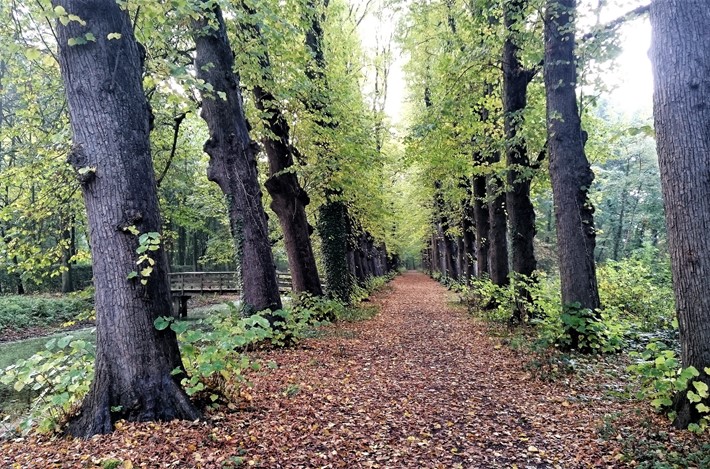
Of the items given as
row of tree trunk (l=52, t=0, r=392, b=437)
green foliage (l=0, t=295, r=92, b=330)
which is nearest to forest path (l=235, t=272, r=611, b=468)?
row of tree trunk (l=52, t=0, r=392, b=437)

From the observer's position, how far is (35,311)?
58.0 ft

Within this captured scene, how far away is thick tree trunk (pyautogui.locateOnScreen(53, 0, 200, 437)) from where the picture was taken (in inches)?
143

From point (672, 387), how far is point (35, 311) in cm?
2160

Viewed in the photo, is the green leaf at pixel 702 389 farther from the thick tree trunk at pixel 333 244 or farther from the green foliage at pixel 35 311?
the green foliage at pixel 35 311

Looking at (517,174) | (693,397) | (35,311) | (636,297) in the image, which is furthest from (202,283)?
(693,397)

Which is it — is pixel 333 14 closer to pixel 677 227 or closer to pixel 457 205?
pixel 457 205

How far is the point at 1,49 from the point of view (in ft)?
15.5

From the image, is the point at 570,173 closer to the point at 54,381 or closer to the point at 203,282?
the point at 54,381

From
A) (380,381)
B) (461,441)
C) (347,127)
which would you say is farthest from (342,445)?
(347,127)

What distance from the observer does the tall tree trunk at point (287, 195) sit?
33.0 feet

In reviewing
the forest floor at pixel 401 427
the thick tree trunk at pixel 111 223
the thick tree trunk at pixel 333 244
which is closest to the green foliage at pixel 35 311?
the thick tree trunk at pixel 333 244

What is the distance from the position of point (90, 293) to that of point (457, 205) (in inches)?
684

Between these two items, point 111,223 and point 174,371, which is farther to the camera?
point 174,371

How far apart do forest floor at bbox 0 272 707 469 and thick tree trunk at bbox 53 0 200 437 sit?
0.30 m
